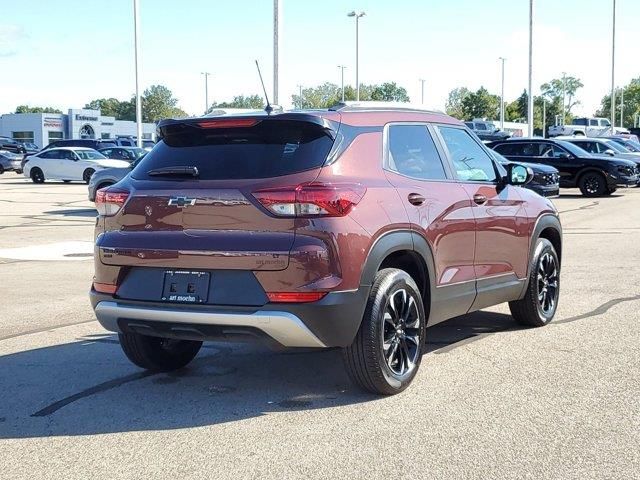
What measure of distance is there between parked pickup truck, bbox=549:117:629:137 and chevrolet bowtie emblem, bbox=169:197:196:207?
56.6m

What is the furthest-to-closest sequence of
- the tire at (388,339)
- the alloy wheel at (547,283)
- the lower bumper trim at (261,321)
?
the alloy wheel at (547,283) → the tire at (388,339) → the lower bumper trim at (261,321)

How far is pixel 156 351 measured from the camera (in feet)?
20.0

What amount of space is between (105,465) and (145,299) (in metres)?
1.23

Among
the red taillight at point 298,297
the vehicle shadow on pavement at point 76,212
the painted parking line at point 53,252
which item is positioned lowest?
the painted parking line at point 53,252

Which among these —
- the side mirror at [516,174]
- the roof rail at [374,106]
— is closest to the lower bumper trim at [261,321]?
the roof rail at [374,106]

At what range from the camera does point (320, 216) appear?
486cm

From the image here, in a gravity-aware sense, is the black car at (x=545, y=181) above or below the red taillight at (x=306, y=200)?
below

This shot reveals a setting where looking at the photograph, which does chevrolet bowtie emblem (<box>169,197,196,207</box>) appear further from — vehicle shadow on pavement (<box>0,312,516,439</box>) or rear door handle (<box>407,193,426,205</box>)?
rear door handle (<box>407,193,426,205</box>)

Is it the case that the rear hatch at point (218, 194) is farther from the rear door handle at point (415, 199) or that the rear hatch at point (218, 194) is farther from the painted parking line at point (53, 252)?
the painted parking line at point (53, 252)

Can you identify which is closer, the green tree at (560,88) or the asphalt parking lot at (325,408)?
the asphalt parking lot at (325,408)

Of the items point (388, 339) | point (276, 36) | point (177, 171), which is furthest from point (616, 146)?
point (177, 171)

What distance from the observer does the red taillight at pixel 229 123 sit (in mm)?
5176

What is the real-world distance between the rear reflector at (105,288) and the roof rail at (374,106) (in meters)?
1.82

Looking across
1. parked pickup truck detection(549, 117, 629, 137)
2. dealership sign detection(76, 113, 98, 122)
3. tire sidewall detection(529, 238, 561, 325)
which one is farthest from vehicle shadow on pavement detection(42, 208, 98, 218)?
dealership sign detection(76, 113, 98, 122)
